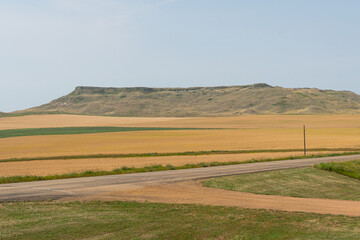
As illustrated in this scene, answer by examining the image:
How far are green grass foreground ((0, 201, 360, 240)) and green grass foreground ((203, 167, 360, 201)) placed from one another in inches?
325

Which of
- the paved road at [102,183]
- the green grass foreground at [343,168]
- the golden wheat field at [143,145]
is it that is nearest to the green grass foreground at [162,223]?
the paved road at [102,183]

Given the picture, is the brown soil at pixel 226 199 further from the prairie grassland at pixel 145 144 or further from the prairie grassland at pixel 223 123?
the prairie grassland at pixel 223 123

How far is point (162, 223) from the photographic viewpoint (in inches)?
655

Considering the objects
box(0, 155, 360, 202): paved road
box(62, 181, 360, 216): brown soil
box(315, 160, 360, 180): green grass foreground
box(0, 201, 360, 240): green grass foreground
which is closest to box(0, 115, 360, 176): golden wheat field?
box(0, 155, 360, 202): paved road

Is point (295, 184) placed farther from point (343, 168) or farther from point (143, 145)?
point (143, 145)

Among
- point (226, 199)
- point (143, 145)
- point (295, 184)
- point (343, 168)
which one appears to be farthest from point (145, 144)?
point (226, 199)

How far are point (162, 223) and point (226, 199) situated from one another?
21.5 feet

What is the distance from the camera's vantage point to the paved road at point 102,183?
23.1m

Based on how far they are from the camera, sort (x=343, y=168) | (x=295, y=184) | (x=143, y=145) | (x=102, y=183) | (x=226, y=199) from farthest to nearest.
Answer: (x=143, y=145), (x=343, y=168), (x=295, y=184), (x=102, y=183), (x=226, y=199)

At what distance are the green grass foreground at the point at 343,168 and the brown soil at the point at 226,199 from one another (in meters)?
13.3

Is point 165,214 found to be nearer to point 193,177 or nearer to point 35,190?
point 35,190

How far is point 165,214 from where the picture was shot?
18.2 meters

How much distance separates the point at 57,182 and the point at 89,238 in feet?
46.1

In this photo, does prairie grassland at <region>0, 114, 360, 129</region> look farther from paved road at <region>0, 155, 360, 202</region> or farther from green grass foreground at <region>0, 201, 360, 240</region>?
green grass foreground at <region>0, 201, 360, 240</region>
